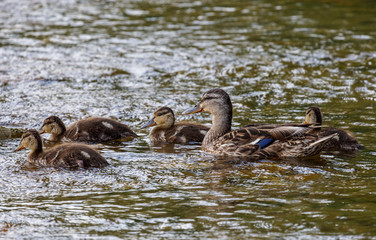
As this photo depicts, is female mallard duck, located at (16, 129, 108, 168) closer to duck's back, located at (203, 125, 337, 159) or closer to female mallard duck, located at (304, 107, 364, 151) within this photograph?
duck's back, located at (203, 125, 337, 159)

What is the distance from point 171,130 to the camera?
8.32m

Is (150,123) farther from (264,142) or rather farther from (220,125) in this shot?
(264,142)

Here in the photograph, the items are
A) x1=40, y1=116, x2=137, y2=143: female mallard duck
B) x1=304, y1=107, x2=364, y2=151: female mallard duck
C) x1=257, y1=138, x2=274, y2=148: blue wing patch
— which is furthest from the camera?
x1=40, y1=116, x2=137, y2=143: female mallard duck

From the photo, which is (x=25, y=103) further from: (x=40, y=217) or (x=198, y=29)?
A: (x=198, y=29)

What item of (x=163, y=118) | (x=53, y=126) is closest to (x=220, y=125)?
(x=163, y=118)

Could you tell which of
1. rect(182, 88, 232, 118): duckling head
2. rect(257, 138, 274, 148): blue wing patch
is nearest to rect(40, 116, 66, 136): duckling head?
rect(182, 88, 232, 118): duckling head

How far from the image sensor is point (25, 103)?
965 centimetres

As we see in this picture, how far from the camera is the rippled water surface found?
5.30 metres

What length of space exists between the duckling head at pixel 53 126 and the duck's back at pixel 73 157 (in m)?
1.11

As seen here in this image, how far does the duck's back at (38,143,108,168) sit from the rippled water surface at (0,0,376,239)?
0.13 m

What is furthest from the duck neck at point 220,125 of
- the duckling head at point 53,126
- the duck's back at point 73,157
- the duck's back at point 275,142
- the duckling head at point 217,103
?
the duckling head at point 53,126

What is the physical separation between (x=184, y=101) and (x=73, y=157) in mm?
3248

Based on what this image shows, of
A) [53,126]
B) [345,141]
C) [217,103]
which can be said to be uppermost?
[217,103]

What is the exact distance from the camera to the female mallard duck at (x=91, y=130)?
814 centimetres
